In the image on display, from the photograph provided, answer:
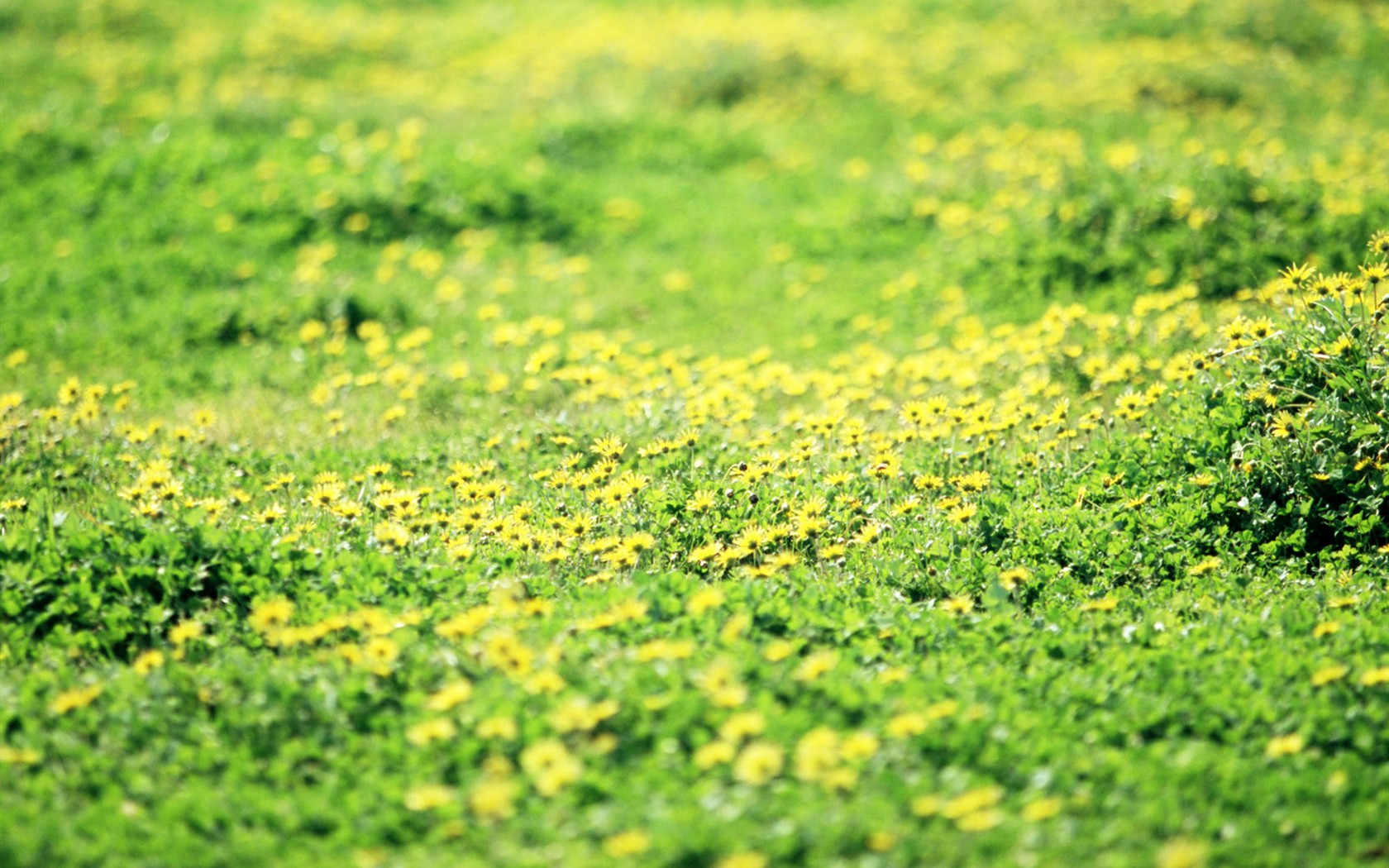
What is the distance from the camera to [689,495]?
188 inches

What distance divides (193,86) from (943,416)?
10358 mm

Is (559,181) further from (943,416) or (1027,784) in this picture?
(1027,784)

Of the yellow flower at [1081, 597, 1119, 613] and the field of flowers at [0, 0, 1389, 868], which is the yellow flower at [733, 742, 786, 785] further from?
the yellow flower at [1081, 597, 1119, 613]

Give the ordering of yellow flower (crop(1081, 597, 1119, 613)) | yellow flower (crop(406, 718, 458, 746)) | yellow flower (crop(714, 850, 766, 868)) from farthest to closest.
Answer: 1. yellow flower (crop(1081, 597, 1119, 613))
2. yellow flower (crop(406, 718, 458, 746))
3. yellow flower (crop(714, 850, 766, 868))

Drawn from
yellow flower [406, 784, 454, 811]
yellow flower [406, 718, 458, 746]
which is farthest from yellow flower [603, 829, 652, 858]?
yellow flower [406, 718, 458, 746]

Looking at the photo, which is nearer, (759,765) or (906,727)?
(759,765)

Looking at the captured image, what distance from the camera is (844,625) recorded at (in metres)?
3.91

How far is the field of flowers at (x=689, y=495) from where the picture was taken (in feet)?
10.3

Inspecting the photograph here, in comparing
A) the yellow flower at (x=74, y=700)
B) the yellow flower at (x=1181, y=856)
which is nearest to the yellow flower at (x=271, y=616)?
the yellow flower at (x=74, y=700)

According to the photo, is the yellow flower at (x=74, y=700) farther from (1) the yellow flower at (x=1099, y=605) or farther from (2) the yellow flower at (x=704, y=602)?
(1) the yellow flower at (x=1099, y=605)

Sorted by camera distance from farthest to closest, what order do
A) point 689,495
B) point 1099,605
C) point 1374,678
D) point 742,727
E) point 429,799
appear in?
point 689,495 → point 1099,605 → point 1374,678 → point 742,727 → point 429,799

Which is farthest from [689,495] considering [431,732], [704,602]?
[431,732]

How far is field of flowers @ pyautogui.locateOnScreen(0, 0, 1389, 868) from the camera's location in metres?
3.13

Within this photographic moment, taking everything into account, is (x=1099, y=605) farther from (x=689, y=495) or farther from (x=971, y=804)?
(x=689, y=495)
